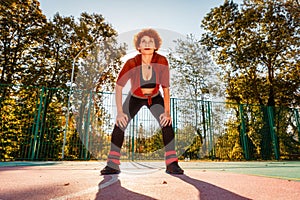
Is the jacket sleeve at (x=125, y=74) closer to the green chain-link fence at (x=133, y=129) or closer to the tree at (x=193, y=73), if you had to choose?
the green chain-link fence at (x=133, y=129)

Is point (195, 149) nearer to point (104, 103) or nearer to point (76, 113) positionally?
point (104, 103)

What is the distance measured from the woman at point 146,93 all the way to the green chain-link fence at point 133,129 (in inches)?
260

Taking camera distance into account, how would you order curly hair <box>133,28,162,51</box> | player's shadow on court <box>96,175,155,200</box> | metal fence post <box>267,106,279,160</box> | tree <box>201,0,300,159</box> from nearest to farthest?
player's shadow on court <box>96,175,155,200</box> → curly hair <box>133,28,162,51</box> → metal fence post <box>267,106,279,160</box> → tree <box>201,0,300,159</box>

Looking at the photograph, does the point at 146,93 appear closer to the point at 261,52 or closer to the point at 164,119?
the point at 164,119

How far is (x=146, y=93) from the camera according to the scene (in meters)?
3.30

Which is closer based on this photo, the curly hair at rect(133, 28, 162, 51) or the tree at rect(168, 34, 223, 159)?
the curly hair at rect(133, 28, 162, 51)

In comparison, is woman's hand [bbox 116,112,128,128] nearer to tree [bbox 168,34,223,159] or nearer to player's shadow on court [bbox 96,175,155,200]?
player's shadow on court [bbox 96,175,155,200]

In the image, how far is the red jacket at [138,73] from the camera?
3.31m

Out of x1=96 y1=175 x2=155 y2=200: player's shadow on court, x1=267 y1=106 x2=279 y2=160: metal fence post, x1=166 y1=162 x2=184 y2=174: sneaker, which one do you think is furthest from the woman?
x1=267 y1=106 x2=279 y2=160: metal fence post

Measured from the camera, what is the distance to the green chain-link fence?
910 centimetres

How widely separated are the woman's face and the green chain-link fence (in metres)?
6.65

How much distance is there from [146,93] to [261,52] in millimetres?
15141

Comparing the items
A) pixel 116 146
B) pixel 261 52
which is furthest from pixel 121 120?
pixel 261 52

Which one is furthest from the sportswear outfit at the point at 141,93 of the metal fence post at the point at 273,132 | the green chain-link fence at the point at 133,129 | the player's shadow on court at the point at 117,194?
the metal fence post at the point at 273,132
